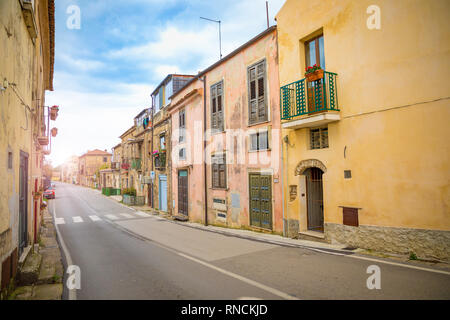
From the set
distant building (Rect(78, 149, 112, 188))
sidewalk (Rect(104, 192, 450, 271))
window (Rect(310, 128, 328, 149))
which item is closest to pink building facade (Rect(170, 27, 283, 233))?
sidewalk (Rect(104, 192, 450, 271))

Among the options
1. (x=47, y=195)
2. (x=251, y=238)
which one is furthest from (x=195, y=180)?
(x=47, y=195)

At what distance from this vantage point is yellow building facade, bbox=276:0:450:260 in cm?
675

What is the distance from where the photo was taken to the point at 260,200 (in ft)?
39.2

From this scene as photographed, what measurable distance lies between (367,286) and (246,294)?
236cm

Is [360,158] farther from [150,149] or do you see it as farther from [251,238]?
[150,149]

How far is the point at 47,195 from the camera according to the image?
30781mm

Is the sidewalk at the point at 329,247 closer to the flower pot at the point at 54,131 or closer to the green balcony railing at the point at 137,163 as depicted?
the flower pot at the point at 54,131

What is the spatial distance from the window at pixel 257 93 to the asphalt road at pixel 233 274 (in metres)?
5.33

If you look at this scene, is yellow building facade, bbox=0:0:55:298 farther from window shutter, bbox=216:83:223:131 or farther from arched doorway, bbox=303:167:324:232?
arched doorway, bbox=303:167:324:232

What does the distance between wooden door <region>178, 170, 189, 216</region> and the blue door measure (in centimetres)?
373

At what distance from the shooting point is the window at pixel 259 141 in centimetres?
1170

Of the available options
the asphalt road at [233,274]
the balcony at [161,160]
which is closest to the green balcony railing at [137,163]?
the balcony at [161,160]

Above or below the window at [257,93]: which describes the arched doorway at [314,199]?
below

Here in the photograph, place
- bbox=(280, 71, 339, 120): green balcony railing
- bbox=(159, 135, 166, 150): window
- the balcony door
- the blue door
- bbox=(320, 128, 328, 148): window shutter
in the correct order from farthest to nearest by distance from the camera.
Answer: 1. the blue door
2. bbox=(159, 135, 166, 150): window
3. bbox=(320, 128, 328, 148): window shutter
4. the balcony door
5. bbox=(280, 71, 339, 120): green balcony railing
